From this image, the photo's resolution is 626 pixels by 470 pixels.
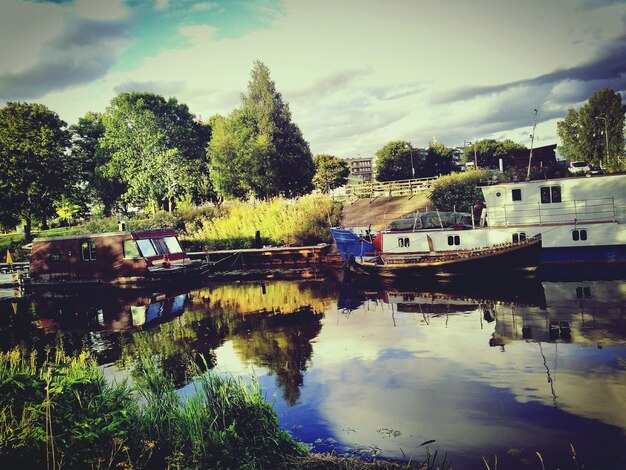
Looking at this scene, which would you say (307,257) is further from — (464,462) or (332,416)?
(464,462)

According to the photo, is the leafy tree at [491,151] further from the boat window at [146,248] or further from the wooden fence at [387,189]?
the boat window at [146,248]

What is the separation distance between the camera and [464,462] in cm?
649

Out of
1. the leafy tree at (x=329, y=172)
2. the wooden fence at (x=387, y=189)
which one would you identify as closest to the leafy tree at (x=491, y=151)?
the leafy tree at (x=329, y=172)

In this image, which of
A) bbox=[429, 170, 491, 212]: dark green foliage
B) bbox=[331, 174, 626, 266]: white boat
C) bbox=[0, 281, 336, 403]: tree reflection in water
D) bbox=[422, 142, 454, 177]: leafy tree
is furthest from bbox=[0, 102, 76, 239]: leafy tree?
bbox=[422, 142, 454, 177]: leafy tree

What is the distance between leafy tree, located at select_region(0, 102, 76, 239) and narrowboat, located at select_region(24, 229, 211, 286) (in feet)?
63.3

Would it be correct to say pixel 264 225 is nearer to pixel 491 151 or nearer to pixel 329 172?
pixel 329 172

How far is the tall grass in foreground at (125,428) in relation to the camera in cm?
521

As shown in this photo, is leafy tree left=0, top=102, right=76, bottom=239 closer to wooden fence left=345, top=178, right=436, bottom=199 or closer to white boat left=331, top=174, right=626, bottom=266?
wooden fence left=345, top=178, right=436, bottom=199

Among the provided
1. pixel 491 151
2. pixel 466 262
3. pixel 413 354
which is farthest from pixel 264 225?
pixel 491 151

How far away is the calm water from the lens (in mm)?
7250

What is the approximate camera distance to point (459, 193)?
39.7 m

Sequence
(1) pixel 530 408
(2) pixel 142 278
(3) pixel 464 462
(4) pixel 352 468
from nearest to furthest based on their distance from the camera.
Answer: (4) pixel 352 468 < (3) pixel 464 462 < (1) pixel 530 408 < (2) pixel 142 278

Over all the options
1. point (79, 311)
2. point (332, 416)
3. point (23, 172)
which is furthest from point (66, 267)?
point (332, 416)

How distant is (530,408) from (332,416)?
3.52 m
